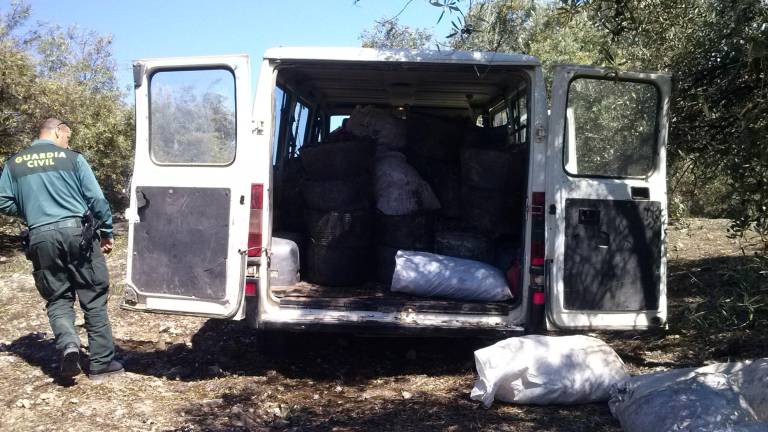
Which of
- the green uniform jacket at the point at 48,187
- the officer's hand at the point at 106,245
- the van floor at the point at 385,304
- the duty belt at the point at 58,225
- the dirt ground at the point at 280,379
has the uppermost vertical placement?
the green uniform jacket at the point at 48,187

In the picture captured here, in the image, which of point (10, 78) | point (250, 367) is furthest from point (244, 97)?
point (10, 78)

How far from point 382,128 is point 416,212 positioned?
876 millimetres

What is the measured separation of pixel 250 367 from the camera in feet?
17.1

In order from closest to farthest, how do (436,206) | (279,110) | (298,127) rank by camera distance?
(436,206)
(279,110)
(298,127)

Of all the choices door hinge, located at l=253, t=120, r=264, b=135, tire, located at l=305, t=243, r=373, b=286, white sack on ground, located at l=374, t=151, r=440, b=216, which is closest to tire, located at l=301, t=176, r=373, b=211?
white sack on ground, located at l=374, t=151, r=440, b=216

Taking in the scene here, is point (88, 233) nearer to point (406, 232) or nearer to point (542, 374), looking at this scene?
point (406, 232)

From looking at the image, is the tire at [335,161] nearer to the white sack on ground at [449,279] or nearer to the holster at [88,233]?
the white sack on ground at [449,279]

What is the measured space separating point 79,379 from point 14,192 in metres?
1.36

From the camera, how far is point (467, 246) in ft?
17.4

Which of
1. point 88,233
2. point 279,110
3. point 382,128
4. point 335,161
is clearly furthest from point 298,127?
point 88,233

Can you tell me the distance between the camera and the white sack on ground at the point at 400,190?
5422 millimetres

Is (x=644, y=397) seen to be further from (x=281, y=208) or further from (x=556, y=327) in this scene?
(x=281, y=208)

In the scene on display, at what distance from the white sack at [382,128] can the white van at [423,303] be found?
1.19 meters

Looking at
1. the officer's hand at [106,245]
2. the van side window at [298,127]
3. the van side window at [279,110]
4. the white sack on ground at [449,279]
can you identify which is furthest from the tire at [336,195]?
the officer's hand at [106,245]
